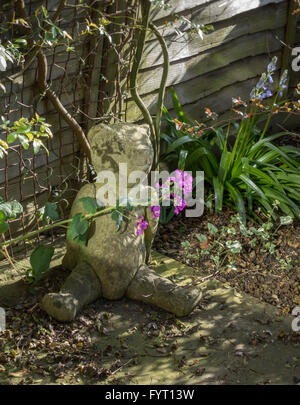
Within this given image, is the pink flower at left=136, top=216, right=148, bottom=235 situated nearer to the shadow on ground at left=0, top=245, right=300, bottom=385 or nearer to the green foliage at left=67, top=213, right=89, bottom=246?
the green foliage at left=67, top=213, right=89, bottom=246

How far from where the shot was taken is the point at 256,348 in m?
2.94

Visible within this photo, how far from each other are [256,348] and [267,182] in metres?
1.49

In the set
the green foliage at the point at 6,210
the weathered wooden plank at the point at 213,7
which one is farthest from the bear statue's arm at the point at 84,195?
the weathered wooden plank at the point at 213,7

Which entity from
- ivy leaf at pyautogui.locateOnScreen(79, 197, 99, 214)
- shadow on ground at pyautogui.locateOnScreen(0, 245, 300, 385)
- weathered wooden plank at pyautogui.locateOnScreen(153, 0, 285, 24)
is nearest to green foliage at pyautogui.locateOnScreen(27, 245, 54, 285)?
shadow on ground at pyautogui.locateOnScreen(0, 245, 300, 385)

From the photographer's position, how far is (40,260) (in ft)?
10.7

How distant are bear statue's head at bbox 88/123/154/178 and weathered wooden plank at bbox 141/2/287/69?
941 mm

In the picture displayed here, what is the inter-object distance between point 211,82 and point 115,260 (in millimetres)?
1880

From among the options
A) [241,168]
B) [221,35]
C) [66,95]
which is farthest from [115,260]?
[221,35]

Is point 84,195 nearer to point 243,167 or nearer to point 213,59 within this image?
point 243,167

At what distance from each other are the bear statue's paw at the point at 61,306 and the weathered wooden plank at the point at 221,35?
168 cm

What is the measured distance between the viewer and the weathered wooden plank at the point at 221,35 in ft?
12.9

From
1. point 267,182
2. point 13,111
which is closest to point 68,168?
point 13,111
